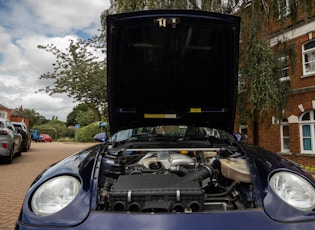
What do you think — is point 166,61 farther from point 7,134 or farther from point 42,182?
point 7,134

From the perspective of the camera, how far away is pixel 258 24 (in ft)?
31.7

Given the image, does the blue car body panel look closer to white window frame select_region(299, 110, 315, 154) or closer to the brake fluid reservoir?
the brake fluid reservoir

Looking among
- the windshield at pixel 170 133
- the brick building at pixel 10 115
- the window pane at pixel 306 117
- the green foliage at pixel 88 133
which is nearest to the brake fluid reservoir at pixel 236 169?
the windshield at pixel 170 133

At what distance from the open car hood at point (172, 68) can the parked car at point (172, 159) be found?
0.01 metres

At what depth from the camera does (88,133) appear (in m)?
35.3

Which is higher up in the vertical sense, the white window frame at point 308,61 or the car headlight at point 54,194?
the white window frame at point 308,61

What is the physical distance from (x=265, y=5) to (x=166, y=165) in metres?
9.56

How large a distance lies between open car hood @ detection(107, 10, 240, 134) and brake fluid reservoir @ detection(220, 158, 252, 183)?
1352 mm

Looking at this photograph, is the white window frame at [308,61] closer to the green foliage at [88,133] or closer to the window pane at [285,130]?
the window pane at [285,130]

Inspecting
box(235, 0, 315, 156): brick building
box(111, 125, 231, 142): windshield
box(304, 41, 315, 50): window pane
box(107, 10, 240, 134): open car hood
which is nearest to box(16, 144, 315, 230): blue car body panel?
box(111, 125, 231, 142): windshield

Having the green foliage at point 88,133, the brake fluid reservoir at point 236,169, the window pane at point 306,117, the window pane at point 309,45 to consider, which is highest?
the window pane at point 309,45

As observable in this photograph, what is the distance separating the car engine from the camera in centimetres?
180

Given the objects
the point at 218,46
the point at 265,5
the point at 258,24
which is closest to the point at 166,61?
the point at 218,46

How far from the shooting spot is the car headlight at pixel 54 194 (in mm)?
1724
